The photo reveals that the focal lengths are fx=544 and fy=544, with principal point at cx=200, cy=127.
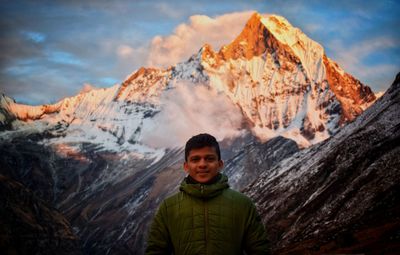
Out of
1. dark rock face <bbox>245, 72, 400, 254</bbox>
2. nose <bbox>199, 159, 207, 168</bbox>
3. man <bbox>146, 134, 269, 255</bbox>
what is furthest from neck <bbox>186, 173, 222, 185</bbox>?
dark rock face <bbox>245, 72, 400, 254</bbox>

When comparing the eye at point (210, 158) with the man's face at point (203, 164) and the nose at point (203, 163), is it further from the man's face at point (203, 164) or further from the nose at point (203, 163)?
the nose at point (203, 163)

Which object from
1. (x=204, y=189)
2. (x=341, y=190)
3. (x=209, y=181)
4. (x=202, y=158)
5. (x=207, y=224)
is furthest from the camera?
(x=341, y=190)

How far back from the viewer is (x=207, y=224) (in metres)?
10.2

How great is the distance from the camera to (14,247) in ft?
590

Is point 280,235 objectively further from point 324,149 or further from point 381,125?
point 324,149

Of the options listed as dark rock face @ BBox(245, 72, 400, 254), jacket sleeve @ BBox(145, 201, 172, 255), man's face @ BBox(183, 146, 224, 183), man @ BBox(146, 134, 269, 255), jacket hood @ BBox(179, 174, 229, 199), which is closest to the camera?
man @ BBox(146, 134, 269, 255)

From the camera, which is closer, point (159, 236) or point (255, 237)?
point (255, 237)

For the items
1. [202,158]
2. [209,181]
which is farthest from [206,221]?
[202,158]

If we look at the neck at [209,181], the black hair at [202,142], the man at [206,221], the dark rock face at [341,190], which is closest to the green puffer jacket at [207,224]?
the man at [206,221]

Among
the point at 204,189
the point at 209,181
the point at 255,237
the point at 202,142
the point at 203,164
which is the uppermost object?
the point at 202,142

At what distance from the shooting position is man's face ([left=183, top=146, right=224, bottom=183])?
10.7 metres

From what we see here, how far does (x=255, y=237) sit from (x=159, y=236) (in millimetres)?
1858

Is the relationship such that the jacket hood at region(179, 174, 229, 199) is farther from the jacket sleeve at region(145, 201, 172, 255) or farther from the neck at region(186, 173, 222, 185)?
the jacket sleeve at region(145, 201, 172, 255)

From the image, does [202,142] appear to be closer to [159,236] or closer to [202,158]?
[202,158]
